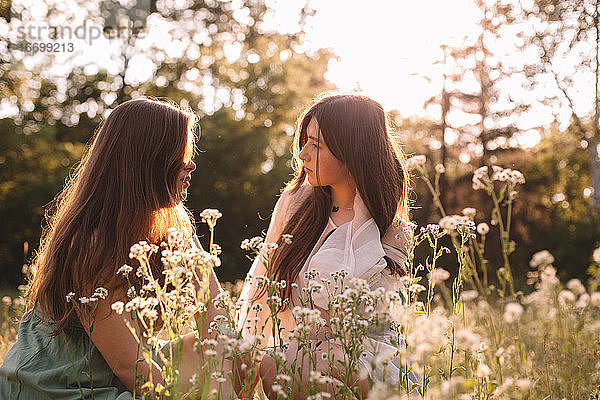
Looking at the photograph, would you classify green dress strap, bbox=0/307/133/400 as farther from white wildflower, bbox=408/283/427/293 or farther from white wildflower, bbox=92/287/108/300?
white wildflower, bbox=408/283/427/293


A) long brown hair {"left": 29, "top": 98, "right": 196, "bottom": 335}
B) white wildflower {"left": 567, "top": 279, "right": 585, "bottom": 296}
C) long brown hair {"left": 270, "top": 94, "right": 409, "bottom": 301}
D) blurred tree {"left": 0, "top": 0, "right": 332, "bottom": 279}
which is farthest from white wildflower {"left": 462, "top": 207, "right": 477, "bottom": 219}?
blurred tree {"left": 0, "top": 0, "right": 332, "bottom": 279}

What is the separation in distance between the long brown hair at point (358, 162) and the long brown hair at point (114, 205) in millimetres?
610

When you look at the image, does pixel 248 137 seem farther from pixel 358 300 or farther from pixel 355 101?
pixel 358 300

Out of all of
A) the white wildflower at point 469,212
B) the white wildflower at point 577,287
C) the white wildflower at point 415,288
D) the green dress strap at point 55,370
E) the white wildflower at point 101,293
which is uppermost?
the white wildflower at point 469,212

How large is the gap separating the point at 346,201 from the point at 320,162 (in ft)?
1.03

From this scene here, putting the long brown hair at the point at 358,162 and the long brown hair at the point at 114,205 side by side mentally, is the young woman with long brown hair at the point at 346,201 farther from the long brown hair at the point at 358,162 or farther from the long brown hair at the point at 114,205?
the long brown hair at the point at 114,205

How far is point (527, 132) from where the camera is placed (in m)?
15.9

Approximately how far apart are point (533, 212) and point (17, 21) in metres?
12.8

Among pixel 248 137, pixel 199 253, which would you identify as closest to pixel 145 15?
pixel 248 137

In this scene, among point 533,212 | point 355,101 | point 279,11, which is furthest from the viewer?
point 279,11

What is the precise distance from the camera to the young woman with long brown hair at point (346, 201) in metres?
2.94

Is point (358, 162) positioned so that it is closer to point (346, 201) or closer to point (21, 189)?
point (346, 201)

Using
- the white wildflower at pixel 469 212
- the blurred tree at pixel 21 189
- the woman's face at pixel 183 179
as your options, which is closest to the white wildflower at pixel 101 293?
the woman's face at pixel 183 179

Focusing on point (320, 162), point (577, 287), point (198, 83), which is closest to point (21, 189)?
point (198, 83)
